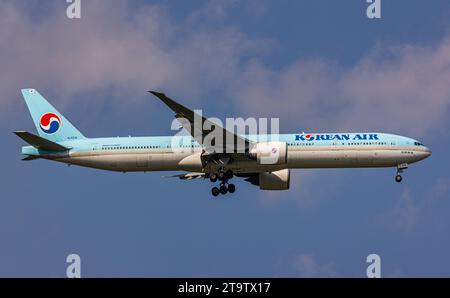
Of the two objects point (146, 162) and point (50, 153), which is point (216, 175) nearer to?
point (146, 162)

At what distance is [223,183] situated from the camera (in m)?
70.6

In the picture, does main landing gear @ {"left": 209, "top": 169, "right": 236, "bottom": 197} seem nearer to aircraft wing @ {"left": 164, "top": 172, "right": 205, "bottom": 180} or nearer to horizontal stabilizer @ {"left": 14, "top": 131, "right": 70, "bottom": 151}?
aircraft wing @ {"left": 164, "top": 172, "right": 205, "bottom": 180}

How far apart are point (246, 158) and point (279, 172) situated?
241 inches

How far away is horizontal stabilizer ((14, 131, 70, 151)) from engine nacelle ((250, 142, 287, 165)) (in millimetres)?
15091

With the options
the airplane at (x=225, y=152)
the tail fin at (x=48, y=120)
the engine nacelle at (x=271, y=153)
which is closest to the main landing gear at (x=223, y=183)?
the airplane at (x=225, y=152)

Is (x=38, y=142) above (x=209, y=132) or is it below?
below

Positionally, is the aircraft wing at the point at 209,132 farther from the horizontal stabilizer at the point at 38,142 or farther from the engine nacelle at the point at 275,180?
the horizontal stabilizer at the point at 38,142

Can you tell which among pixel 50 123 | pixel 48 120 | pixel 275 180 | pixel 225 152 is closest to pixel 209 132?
pixel 225 152

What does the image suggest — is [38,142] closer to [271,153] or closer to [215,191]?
[215,191]

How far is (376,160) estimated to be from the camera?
69500 mm

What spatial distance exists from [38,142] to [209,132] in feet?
41.8
